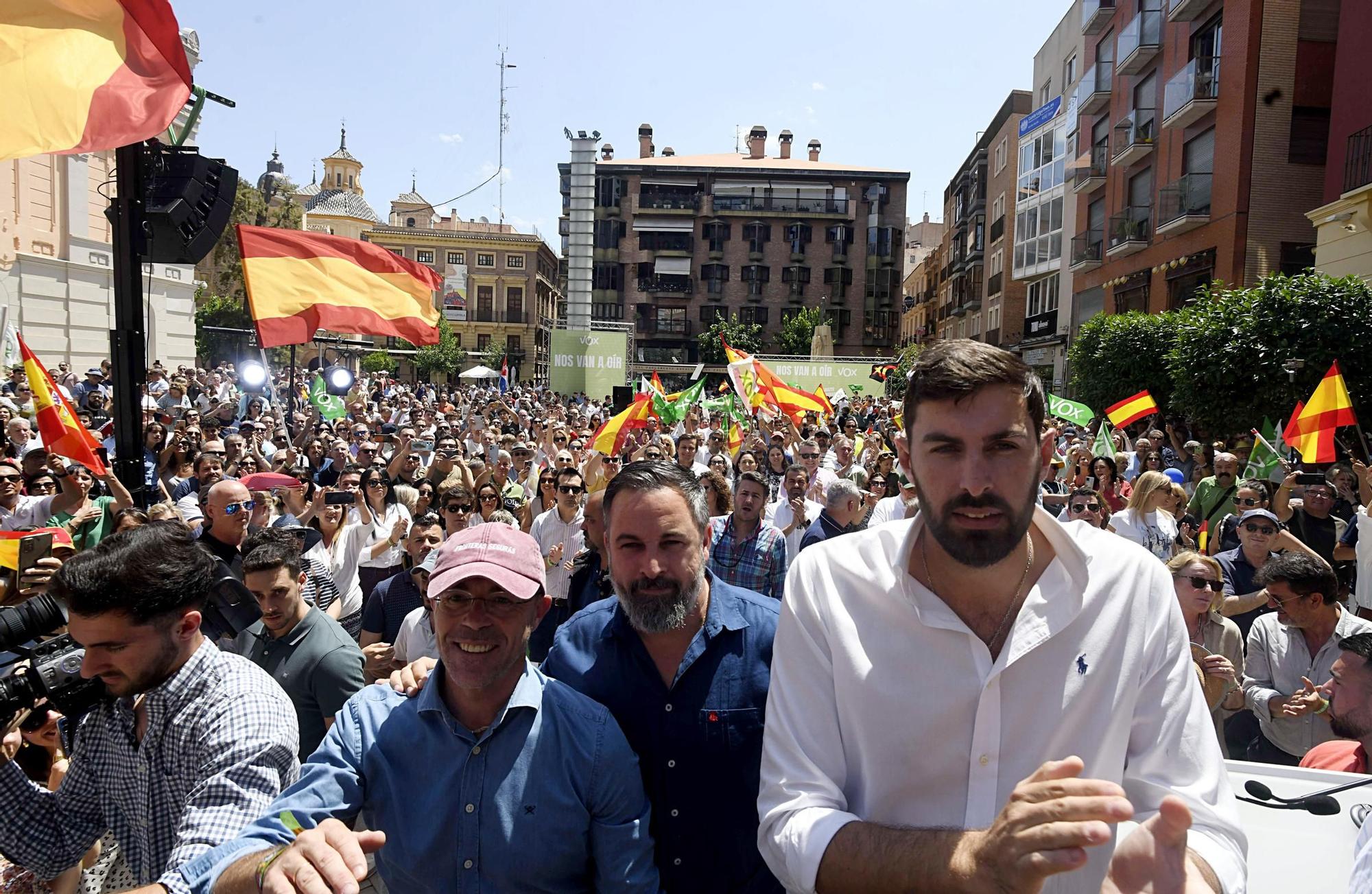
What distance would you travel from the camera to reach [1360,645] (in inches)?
139

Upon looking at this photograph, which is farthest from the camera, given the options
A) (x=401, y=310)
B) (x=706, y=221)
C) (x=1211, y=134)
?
(x=706, y=221)

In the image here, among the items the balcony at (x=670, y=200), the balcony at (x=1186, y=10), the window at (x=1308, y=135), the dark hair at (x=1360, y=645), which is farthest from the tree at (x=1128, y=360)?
the balcony at (x=670, y=200)

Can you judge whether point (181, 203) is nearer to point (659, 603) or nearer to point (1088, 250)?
point (659, 603)

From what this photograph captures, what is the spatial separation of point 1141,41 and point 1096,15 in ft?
17.1

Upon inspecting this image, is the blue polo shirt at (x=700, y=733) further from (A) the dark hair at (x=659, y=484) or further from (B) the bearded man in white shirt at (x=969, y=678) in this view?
(B) the bearded man in white shirt at (x=969, y=678)

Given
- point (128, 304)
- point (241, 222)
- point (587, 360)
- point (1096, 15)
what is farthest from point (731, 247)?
point (128, 304)

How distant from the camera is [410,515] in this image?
799 centimetres

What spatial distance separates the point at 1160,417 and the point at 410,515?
18848 mm

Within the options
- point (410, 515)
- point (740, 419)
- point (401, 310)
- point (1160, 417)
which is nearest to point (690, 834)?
point (410, 515)

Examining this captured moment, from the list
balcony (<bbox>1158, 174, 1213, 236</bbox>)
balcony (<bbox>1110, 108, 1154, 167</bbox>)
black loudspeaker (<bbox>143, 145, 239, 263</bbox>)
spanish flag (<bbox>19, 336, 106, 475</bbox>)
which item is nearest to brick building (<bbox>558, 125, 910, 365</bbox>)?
balcony (<bbox>1110, 108, 1154, 167</bbox>)

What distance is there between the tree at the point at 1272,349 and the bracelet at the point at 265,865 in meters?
15.9

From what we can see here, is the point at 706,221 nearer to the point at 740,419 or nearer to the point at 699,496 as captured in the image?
the point at 740,419

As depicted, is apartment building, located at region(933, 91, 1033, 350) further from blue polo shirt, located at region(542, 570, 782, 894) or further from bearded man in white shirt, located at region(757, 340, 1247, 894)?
bearded man in white shirt, located at region(757, 340, 1247, 894)

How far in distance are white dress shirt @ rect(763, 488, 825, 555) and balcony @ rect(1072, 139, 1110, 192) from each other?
26993 mm
